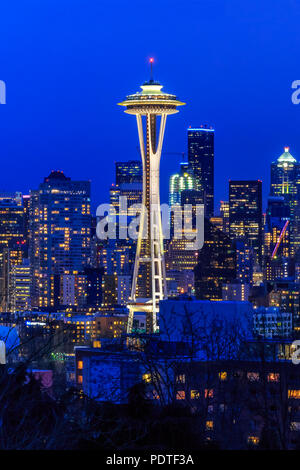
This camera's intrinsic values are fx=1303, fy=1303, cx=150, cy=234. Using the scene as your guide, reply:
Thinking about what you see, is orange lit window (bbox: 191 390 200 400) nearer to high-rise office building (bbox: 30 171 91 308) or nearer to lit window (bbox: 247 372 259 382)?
lit window (bbox: 247 372 259 382)

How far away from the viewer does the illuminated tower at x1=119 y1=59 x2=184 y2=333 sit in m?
61.9

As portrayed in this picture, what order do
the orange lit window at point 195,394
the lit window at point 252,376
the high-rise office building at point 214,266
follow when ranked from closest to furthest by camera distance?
the lit window at point 252,376 < the orange lit window at point 195,394 < the high-rise office building at point 214,266

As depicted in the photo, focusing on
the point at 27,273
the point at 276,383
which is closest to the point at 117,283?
the point at 27,273

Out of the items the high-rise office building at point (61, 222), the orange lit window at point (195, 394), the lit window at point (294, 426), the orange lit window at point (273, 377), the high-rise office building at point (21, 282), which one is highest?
the high-rise office building at point (61, 222)

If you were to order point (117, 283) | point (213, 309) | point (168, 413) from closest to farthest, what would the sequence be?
point (168, 413) → point (213, 309) → point (117, 283)

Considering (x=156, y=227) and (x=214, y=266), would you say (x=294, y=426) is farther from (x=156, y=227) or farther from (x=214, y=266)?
(x=214, y=266)

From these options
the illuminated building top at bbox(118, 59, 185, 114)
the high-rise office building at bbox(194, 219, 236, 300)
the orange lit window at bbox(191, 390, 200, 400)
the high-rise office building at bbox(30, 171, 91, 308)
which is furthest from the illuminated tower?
the orange lit window at bbox(191, 390, 200, 400)

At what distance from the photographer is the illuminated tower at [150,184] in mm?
61938

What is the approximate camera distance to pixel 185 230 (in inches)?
3949

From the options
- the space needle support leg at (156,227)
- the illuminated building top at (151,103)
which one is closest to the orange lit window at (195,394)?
the space needle support leg at (156,227)

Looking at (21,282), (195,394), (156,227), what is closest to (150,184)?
(156,227)

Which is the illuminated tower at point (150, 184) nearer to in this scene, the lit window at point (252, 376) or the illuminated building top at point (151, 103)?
the illuminated building top at point (151, 103)

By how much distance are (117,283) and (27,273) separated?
885cm
